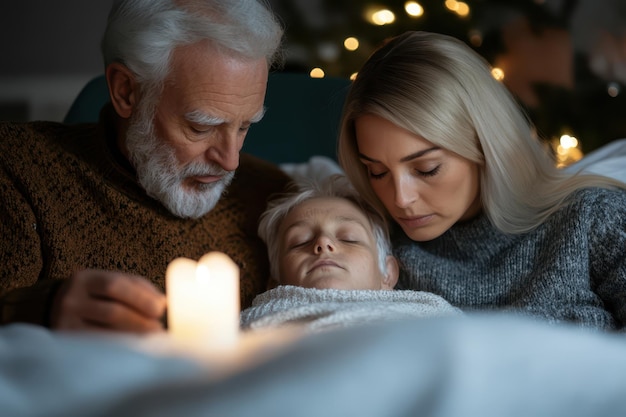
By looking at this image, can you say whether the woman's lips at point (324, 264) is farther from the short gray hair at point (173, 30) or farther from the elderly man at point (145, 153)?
the short gray hair at point (173, 30)

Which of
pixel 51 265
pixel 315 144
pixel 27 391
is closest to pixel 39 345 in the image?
pixel 27 391

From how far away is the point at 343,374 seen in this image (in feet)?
2.57

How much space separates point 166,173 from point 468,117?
31.2 inches

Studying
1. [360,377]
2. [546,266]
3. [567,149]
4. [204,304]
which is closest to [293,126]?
[546,266]

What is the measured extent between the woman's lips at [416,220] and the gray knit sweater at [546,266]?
0.50 feet

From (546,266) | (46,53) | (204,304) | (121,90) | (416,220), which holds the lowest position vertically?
(204,304)

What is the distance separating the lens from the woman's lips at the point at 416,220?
79.8 inches

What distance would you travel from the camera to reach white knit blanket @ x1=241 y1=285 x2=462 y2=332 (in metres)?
1.60

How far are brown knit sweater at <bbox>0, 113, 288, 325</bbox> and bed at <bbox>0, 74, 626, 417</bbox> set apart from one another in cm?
102

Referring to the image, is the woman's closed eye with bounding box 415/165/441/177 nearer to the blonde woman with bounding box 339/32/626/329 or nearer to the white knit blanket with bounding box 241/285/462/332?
the blonde woman with bounding box 339/32/626/329

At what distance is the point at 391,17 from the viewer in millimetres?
3672

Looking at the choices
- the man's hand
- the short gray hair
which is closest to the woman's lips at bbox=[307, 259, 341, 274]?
the short gray hair

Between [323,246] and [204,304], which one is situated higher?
[323,246]

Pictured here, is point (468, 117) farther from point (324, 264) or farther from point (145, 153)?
point (145, 153)
